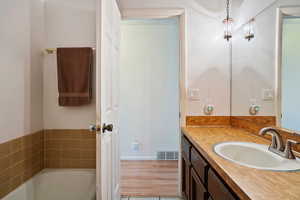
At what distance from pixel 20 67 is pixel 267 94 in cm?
215

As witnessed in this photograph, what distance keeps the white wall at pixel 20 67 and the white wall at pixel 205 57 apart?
985 millimetres

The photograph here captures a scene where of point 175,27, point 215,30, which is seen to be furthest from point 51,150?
point 175,27

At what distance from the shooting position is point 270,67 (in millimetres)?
1313

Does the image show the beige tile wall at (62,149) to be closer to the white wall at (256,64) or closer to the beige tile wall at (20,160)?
the beige tile wall at (20,160)

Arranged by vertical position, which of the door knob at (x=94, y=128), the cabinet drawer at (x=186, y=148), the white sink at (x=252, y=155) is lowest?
the cabinet drawer at (x=186, y=148)

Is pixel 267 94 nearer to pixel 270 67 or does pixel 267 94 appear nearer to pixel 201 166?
pixel 270 67

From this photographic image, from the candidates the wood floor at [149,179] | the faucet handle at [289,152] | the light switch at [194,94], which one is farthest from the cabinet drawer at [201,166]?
the wood floor at [149,179]

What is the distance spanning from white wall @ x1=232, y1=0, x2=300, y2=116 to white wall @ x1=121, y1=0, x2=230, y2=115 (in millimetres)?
107

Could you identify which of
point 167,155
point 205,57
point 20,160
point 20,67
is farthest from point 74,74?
point 167,155

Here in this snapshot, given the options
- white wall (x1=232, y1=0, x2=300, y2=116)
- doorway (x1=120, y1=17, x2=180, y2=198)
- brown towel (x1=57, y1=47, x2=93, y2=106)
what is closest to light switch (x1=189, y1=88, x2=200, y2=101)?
white wall (x1=232, y1=0, x2=300, y2=116)

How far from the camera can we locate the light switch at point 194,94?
1.86 m

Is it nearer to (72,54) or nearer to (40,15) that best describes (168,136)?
(72,54)

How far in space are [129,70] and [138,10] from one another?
1.19 metres

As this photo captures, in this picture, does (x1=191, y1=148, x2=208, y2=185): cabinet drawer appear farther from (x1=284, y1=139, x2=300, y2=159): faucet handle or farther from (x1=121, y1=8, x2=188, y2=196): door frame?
(x1=121, y1=8, x2=188, y2=196): door frame
